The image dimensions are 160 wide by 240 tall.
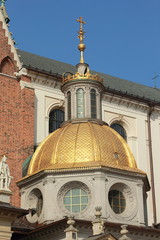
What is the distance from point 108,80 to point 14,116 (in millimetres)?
11158

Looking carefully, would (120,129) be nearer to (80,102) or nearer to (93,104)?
(93,104)

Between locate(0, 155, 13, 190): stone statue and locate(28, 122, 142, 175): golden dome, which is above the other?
locate(28, 122, 142, 175): golden dome

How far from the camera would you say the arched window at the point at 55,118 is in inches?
1430

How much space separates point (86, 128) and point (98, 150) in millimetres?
1622

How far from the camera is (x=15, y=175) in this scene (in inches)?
1230

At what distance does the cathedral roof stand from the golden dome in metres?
8.13

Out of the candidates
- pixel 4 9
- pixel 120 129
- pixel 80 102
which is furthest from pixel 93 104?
pixel 4 9

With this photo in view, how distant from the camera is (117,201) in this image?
27109mm

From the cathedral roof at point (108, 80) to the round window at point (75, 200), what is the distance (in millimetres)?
10641

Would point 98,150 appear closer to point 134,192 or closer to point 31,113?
point 134,192

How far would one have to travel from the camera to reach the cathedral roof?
38.1 m

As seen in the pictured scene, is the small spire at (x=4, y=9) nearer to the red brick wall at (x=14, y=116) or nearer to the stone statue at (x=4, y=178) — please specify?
the red brick wall at (x=14, y=116)

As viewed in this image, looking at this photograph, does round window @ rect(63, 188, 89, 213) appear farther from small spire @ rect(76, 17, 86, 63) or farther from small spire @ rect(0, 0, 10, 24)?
small spire @ rect(0, 0, 10, 24)

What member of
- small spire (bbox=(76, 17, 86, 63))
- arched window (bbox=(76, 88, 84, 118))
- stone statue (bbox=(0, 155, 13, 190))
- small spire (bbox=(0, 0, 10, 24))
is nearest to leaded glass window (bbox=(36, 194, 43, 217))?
stone statue (bbox=(0, 155, 13, 190))
